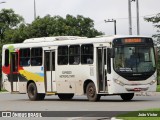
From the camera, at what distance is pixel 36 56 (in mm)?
32750

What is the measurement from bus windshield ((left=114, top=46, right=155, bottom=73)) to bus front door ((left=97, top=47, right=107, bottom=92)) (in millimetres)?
662

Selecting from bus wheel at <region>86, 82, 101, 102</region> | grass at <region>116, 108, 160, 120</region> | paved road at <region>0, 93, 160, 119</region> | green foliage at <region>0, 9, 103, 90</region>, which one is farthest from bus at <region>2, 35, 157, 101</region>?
green foliage at <region>0, 9, 103, 90</region>

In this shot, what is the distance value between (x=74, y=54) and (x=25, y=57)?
4.28m

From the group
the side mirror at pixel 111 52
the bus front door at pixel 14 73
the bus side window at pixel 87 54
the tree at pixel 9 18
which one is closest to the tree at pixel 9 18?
the tree at pixel 9 18

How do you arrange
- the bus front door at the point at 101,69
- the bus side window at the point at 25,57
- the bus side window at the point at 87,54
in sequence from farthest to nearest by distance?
the bus side window at the point at 25,57 < the bus side window at the point at 87,54 < the bus front door at the point at 101,69

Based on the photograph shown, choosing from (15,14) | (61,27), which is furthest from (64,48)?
(15,14)

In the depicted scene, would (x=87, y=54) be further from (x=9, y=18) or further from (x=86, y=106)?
(x=9, y=18)

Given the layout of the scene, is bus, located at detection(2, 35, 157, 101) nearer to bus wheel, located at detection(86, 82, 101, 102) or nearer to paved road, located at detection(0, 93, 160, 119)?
bus wheel, located at detection(86, 82, 101, 102)

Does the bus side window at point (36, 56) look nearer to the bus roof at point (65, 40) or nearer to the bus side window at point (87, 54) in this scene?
the bus roof at point (65, 40)

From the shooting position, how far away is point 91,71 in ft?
95.0

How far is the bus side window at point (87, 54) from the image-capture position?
29.2 m

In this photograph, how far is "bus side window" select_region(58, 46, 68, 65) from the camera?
101 ft

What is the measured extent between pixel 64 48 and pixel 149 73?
190 inches

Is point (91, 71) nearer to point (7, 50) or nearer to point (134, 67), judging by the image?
point (134, 67)
